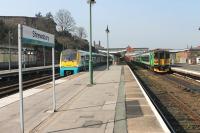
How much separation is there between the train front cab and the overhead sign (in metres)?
37.7

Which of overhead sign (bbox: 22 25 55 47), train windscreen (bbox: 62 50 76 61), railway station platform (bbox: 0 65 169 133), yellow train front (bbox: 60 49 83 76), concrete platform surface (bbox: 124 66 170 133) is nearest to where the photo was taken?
overhead sign (bbox: 22 25 55 47)

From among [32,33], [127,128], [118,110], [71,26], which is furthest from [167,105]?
[71,26]

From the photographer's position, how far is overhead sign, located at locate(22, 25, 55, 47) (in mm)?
9297

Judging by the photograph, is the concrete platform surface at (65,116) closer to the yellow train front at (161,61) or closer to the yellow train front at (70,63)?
the yellow train front at (70,63)

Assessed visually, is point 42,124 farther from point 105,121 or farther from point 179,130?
point 179,130

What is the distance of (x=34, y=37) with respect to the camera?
33.2ft

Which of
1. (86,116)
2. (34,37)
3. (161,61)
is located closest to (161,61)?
(161,61)

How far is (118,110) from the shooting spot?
1366cm

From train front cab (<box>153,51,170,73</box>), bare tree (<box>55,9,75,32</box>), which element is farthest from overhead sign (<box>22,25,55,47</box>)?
bare tree (<box>55,9,75,32</box>)

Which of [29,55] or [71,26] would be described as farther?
[71,26]

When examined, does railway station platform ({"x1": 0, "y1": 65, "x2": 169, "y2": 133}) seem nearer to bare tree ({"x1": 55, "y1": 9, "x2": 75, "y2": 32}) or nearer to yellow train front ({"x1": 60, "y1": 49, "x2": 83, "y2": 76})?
yellow train front ({"x1": 60, "y1": 49, "x2": 83, "y2": 76})

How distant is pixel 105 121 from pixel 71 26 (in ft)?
329

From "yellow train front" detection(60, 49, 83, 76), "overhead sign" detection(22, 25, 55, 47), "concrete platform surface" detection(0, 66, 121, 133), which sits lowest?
"concrete platform surface" detection(0, 66, 121, 133)

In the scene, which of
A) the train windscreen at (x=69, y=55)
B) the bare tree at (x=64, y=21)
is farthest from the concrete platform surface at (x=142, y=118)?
the bare tree at (x=64, y=21)
